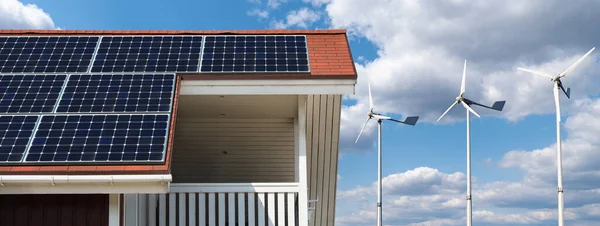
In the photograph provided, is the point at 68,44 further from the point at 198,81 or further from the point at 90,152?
the point at 90,152

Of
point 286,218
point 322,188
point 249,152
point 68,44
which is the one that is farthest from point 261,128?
point 68,44

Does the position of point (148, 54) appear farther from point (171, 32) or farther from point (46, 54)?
point (46, 54)

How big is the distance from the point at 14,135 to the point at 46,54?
15.5ft

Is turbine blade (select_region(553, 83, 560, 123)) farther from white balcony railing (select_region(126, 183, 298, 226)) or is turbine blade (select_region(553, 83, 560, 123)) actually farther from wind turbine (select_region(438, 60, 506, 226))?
white balcony railing (select_region(126, 183, 298, 226))

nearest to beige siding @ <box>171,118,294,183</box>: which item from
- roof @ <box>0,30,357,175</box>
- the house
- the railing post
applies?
the house

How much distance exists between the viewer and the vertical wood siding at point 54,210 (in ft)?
57.4

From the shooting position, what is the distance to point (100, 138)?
58.9 ft

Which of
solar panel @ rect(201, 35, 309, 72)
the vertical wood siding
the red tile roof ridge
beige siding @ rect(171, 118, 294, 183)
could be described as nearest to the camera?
the vertical wood siding

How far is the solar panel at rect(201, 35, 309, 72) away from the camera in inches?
837

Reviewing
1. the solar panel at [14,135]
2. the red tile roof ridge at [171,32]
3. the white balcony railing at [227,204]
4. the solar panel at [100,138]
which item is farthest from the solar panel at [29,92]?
the white balcony railing at [227,204]

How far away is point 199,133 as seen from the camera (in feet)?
84.2

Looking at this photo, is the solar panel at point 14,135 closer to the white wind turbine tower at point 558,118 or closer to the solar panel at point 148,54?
the solar panel at point 148,54

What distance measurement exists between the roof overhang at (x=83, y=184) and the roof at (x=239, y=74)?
0.15 m

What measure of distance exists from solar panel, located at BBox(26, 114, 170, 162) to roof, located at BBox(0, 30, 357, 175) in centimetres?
23
